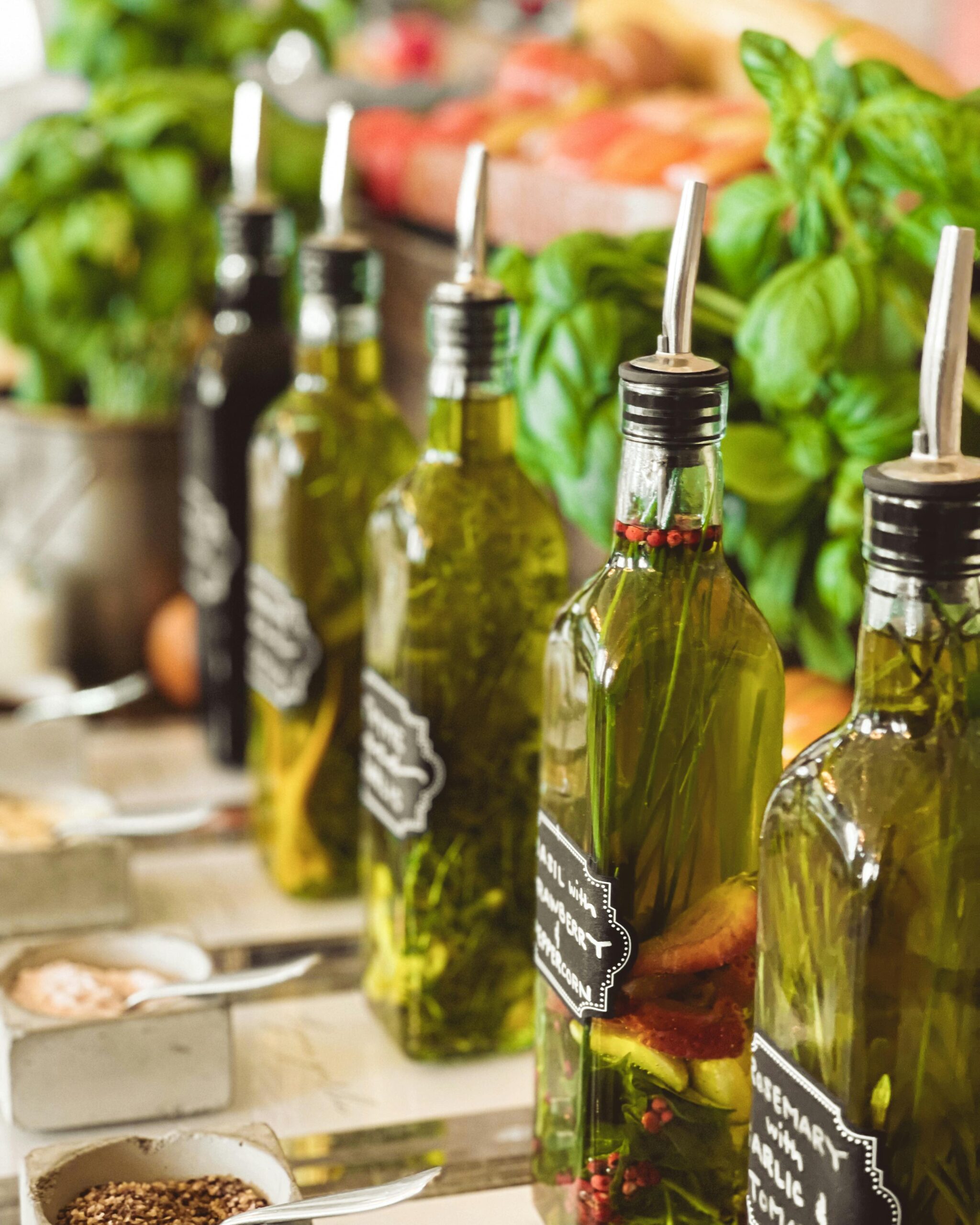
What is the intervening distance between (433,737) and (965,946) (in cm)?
35

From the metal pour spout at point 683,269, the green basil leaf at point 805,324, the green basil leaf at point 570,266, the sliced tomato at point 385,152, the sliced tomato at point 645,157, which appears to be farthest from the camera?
the sliced tomato at point 385,152

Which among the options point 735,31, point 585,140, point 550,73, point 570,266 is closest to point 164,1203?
point 570,266

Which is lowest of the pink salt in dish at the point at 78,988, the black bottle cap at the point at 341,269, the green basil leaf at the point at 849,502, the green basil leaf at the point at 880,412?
the pink salt in dish at the point at 78,988

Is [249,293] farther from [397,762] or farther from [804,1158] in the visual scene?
[804,1158]

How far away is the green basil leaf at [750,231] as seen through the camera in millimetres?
762

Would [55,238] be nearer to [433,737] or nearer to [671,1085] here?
[433,737]

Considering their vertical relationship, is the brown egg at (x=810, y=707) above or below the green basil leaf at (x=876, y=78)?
below

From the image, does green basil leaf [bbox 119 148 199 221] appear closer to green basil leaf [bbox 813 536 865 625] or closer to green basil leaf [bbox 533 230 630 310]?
green basil leaf [bbox 533 230 630 310]

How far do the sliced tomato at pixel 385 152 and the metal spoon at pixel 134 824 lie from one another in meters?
0.62

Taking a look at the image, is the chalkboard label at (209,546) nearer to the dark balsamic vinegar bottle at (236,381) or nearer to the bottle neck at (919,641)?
the dark balsamic vinegar bottle at (236,381)

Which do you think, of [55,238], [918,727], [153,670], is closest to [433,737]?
[918,727]

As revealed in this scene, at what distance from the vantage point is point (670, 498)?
575 millimetres

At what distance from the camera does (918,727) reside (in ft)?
1.62

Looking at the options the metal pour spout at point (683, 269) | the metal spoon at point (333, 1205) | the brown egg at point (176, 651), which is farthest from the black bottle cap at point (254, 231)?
the metal spoon at point (333, 1205)
